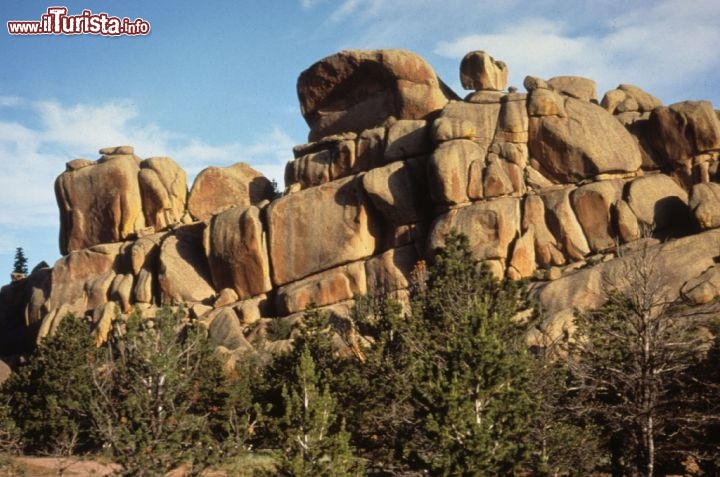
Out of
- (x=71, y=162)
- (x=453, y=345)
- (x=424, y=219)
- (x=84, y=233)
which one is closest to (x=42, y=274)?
(x=84, y=233)

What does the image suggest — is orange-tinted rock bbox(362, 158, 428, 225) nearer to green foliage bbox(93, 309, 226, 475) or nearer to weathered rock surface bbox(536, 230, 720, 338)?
weathered rock surface bbox(536, 230, 720, 338)

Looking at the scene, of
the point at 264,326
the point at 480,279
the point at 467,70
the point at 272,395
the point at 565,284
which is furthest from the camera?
the point at 467,70

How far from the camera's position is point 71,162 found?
81.4 meters

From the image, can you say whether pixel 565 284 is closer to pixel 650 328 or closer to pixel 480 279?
pixel 480 279

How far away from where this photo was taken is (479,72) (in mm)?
70750

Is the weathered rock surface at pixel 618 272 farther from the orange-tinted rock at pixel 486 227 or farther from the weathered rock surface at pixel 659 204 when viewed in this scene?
the orange-tinted rock at pixel 486 227

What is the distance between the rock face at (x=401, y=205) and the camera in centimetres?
5688

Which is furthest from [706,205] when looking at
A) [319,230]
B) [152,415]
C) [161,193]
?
[161,193]

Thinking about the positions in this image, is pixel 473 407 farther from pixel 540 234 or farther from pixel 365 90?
pixel 365 90

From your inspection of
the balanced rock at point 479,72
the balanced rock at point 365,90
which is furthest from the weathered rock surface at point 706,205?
the balanced rock at point 365,90

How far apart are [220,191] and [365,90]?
1928 centimetres

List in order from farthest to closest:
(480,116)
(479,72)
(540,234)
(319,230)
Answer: (479,72), (480,116), (319,230), (540,234)

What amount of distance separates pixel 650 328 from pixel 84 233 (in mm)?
67606

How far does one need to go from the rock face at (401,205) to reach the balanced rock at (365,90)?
0.15 m
